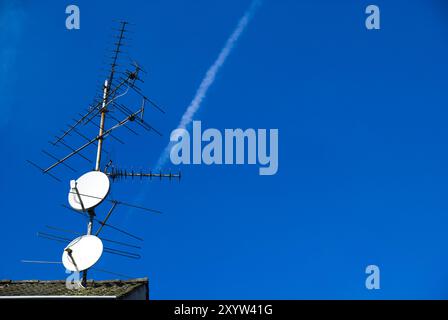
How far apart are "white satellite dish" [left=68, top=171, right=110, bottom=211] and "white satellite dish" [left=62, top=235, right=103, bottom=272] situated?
84 cm

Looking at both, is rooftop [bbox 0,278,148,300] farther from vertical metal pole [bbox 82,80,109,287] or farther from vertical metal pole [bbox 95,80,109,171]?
vertical metal pole [bbox 95,80,109,171]

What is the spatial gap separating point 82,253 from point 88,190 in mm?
1557

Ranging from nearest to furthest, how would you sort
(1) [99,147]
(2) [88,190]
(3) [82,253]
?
(3) [82,253] → (2) [88,190] → (1) [99,147]

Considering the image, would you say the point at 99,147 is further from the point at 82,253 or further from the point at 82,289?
the point at 82,289

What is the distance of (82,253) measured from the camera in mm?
14438

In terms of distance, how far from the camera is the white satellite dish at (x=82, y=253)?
1431 centimetres

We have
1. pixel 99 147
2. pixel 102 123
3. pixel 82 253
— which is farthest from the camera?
pixel 102 123

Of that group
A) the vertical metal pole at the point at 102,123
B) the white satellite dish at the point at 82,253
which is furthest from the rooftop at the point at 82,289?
the vertical metal pole at the point at 102,123

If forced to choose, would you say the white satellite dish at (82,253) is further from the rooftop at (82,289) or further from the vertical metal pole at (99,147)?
the rooftop at (82,289)

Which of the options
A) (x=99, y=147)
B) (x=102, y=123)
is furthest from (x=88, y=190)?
(x=102, y=123)

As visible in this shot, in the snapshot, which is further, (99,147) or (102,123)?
(102,123)
